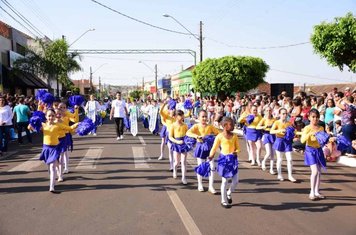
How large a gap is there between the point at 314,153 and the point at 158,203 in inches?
115

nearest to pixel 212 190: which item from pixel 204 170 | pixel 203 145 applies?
pixel 204 170

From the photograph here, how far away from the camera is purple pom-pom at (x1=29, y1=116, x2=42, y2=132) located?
8.80 meters

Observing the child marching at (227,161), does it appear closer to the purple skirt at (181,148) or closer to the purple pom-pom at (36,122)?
the purple skirt at (181,148)

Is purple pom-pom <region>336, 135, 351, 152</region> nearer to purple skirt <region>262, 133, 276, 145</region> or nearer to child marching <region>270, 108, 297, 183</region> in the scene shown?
child marching <region>270, 108, 297, 183</region>

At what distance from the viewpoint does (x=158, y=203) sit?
22.7ft

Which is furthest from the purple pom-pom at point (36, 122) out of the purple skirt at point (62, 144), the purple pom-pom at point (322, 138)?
the purple pom-pom at point (322, 138)

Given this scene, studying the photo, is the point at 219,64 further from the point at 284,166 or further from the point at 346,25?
the point at 284,166

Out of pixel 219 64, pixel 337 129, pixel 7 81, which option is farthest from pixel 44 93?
pixel 219 64

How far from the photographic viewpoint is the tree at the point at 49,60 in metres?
33.8

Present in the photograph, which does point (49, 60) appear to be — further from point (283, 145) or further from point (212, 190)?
point (212, 190)

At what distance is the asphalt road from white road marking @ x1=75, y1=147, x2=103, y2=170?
7cm

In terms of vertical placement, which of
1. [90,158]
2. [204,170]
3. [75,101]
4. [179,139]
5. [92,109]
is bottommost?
[90,158]

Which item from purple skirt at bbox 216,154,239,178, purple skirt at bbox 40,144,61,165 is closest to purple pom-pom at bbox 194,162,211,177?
purple skirt at bbox 216,154,239,178

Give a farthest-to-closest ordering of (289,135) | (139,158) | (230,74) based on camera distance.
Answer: (230,74), (139,158), (289,135)
